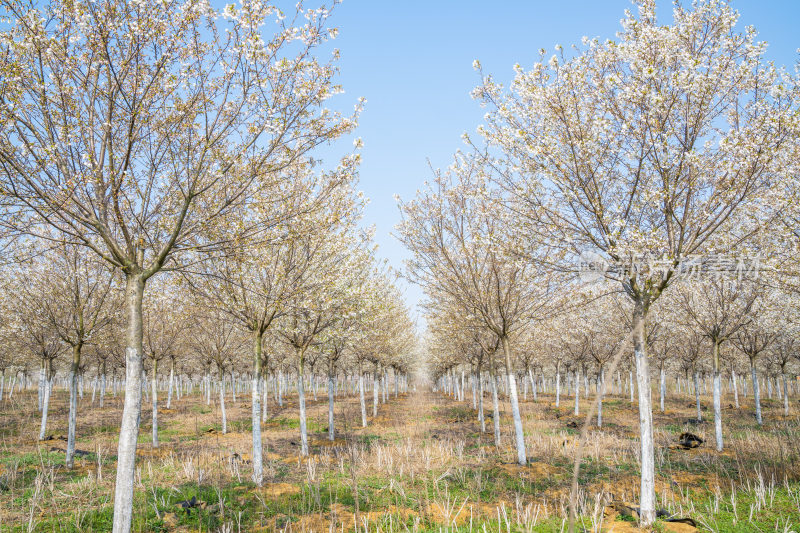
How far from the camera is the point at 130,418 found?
262 inches

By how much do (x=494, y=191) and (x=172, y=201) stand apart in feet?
26.1

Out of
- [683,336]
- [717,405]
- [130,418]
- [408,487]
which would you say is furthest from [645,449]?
[683,336]

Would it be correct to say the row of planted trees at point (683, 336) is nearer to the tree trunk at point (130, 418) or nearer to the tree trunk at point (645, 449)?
the tree trunk at point (645, 449)

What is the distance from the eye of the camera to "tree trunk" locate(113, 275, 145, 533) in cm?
634

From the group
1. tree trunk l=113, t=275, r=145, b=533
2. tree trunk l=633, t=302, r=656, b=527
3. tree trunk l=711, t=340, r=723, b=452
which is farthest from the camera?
tree trunk l=711, t=340, r=723, b=452

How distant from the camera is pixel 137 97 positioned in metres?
6.86

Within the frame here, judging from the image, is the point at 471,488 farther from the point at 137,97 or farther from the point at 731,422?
the point at 731,422

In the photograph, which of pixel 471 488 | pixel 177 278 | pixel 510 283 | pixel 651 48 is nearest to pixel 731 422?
pixel 510 283

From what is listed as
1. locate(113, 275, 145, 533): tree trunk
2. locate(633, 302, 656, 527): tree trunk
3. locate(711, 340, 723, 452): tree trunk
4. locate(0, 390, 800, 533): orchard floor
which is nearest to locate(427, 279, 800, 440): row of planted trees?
locate(711, 340, 723, 452): tree trunk

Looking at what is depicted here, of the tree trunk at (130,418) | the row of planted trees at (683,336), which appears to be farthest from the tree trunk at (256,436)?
the row of planted trees at (683,336)

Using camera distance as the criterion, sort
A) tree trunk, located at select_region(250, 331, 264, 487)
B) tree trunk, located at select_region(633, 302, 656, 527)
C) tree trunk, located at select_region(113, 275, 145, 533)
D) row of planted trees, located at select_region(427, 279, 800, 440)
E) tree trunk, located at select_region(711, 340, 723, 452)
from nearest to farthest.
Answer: tree trunk, located at select_region(113, 275, 145, 533)
tree trunk, located at select_region(633, 302, 656, 527)
tree trunk, located at select_region(250, 331, 264, 487)
tree trunk, located at select_region(711, 340, 723, 452)
row of planted trees, located at select_region(427, 279, 800, 440)

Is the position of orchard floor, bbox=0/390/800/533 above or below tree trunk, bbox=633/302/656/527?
below

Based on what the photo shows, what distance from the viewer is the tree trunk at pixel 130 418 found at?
250 inches

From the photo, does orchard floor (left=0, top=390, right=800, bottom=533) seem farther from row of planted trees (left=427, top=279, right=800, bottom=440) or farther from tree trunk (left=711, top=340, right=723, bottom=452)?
row of planted trees (left=427, top=279, right=800, bottom=440)
